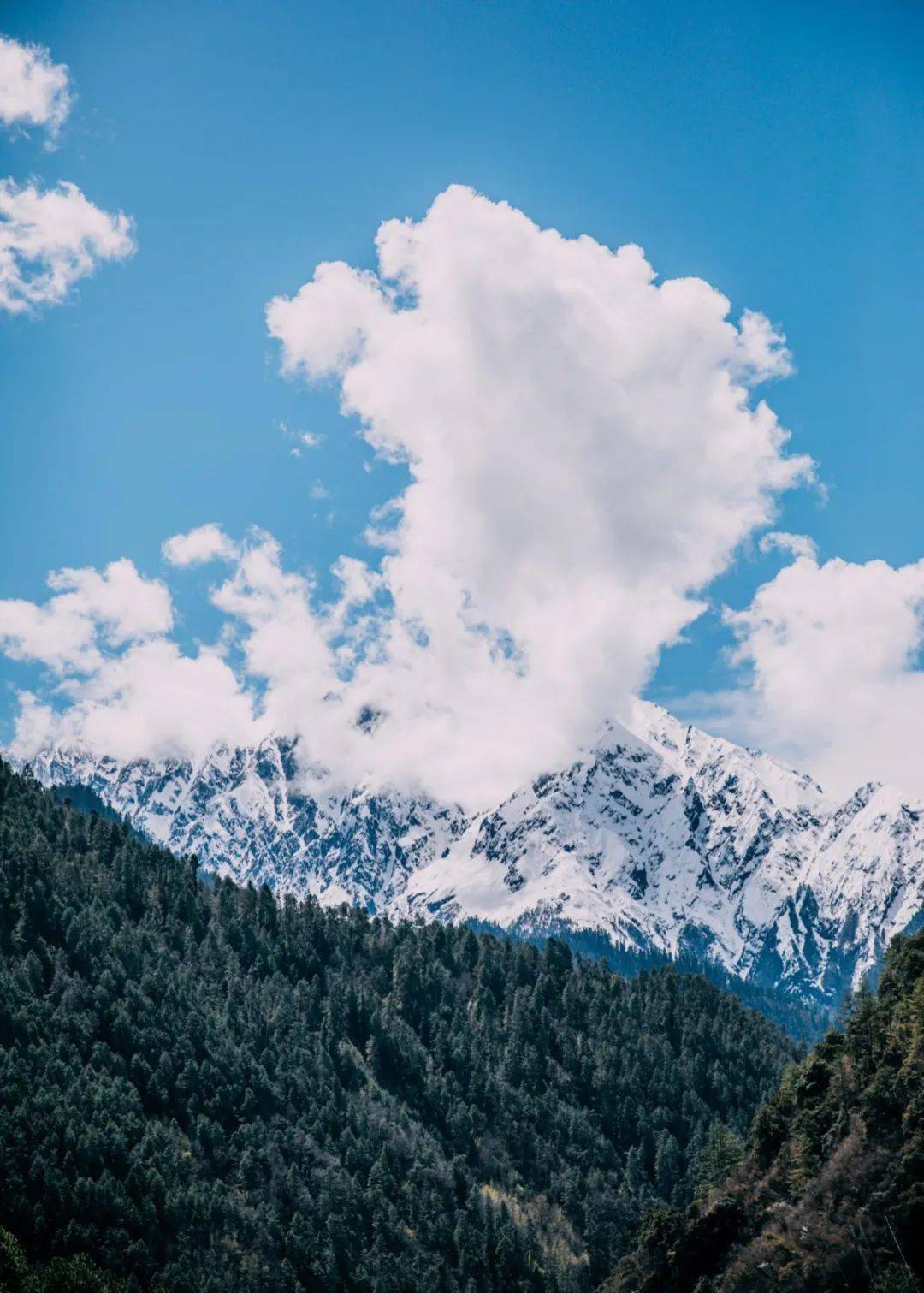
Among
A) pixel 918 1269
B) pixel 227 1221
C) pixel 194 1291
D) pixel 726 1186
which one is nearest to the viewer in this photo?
pixel 918 1269

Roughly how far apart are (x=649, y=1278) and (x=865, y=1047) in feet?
145

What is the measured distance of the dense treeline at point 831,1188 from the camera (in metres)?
119

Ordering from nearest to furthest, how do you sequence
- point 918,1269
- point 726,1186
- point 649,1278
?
point 918,1269
point 649,1278
point 726,1186

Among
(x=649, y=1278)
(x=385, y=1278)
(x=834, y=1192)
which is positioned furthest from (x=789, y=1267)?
(x=385, y=1278)

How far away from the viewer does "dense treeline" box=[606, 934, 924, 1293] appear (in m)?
119

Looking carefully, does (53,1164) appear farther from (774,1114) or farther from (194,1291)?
(774,1114)

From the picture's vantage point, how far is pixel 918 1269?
114m

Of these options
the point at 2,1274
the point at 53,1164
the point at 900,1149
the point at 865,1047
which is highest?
the point at 865,1047

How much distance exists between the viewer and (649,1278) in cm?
15412

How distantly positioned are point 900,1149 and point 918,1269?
1468 centimetres

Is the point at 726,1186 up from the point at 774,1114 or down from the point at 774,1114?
down

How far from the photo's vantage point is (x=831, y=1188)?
428 feet

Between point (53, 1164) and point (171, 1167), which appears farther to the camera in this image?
point (171, 1167)

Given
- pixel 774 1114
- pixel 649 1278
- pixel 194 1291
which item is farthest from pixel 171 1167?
pixel 774 1114
